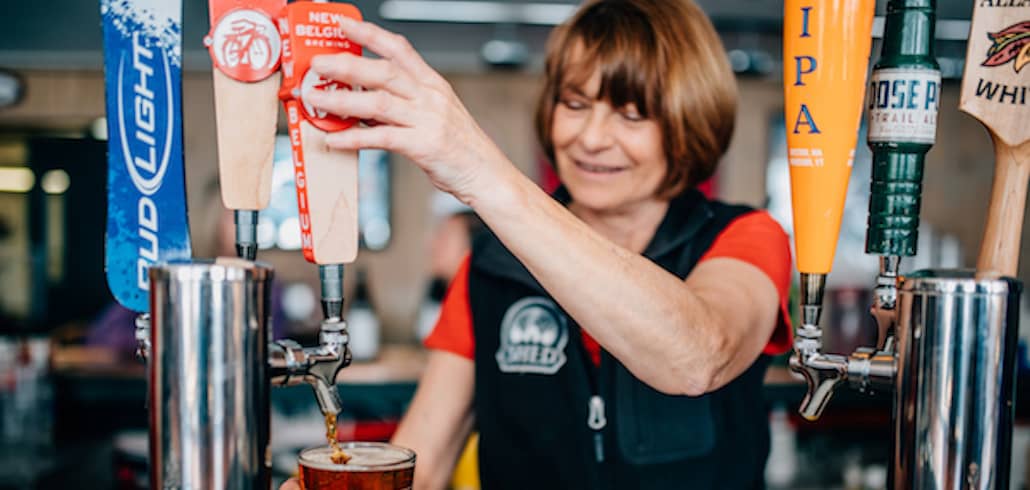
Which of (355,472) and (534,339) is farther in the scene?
(534,339)

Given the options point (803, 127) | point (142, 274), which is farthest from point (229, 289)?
point (803, 127)

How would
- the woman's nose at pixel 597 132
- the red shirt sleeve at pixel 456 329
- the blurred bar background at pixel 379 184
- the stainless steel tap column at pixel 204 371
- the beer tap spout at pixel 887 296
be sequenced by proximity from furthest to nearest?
the blurred bar background at pixel 379 184
the red shirt sleeve at pixel 456 329
the woman's nose at pixel 597 132
the beer tap spout at pixel 887 296
the stainless steel tap column at pixel 204 371

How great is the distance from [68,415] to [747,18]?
3716 mm

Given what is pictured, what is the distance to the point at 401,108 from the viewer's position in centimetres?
59

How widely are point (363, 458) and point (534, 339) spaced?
636mm

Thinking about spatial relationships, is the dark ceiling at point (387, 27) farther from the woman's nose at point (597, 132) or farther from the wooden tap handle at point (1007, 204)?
the wooden tap handle at point (1007, 204)

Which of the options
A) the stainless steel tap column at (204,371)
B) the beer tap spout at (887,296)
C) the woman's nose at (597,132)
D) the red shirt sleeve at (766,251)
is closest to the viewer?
the stainless steel tap column at (204,371)

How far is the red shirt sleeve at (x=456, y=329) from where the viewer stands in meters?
1.42

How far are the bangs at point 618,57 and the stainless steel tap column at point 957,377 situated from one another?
0.74 metres

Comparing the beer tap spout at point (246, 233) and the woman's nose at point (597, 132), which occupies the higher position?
the woman's nose at point (597, 132)

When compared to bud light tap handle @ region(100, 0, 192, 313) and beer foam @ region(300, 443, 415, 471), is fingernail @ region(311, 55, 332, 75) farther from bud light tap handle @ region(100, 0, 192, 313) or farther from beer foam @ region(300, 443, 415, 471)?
beer foam @ region(300, 443, 415, 471)

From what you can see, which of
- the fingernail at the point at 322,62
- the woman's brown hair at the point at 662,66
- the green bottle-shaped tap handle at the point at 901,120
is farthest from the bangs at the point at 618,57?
the fingernail at the point at 322,62

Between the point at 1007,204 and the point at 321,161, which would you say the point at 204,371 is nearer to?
the point at 321,161

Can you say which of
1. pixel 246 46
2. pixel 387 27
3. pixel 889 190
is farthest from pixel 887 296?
pixel 387 27
